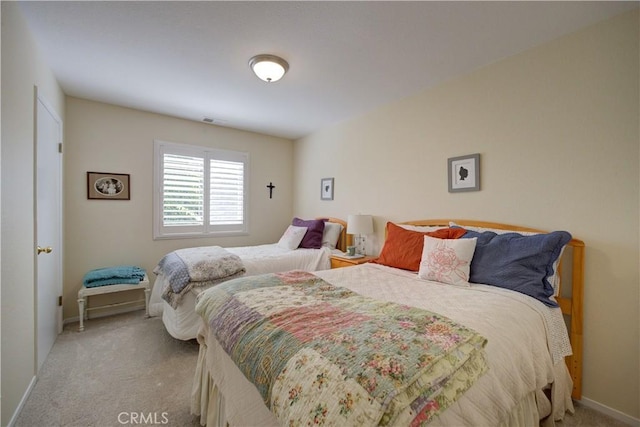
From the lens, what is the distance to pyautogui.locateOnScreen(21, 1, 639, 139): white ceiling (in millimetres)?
1713

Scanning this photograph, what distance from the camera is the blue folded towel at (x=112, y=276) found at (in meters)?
2.89

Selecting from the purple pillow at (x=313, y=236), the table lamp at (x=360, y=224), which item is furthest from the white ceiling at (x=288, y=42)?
the purple pillow at (x=313, y=236)

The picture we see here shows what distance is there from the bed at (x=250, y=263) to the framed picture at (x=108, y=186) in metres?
1.09

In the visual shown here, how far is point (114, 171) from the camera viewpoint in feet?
11.0

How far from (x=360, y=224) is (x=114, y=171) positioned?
304cm

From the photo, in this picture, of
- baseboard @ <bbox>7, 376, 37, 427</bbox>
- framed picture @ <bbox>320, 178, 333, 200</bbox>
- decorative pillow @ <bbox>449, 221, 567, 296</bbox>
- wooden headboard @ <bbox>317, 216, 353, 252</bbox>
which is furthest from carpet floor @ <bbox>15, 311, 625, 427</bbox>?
framed picture @ <bbox>320, 178, 333, 200</bbox>

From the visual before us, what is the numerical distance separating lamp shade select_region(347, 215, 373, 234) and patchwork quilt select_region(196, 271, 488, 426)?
176cm

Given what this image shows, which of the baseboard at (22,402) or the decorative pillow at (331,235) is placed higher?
the decorative pillow at (331,235)

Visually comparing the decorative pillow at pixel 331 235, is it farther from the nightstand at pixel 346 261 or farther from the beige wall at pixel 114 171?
the beige wall at pixel 114 171

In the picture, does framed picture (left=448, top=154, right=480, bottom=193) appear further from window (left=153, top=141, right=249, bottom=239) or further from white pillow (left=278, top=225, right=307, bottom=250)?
window (left=153, top=141, right=249, bottom=239)

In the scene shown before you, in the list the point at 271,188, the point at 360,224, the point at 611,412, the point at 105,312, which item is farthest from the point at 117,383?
the point at 611,412

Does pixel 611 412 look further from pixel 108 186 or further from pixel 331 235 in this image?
pixel 108 186

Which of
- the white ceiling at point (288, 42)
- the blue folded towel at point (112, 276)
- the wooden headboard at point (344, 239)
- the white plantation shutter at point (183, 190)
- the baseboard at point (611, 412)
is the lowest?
the baseboard at point (611, 412)

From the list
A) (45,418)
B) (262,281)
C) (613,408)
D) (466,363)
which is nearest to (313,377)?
(466,363)
